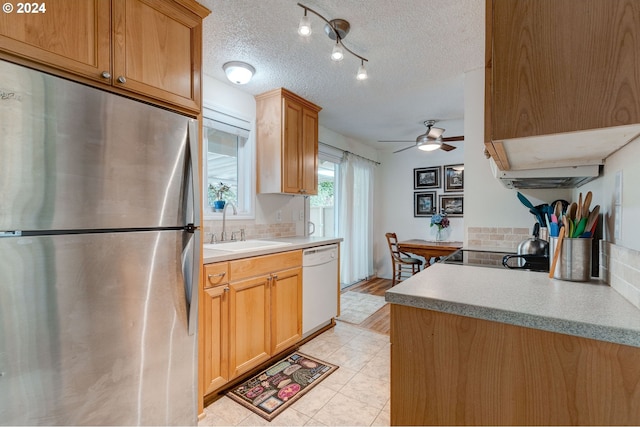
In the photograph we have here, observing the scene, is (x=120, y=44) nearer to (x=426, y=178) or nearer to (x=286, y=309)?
(x=286, y=309)

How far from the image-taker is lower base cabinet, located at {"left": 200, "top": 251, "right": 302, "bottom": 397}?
1.76m

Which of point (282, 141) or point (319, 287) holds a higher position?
point (282, 141)

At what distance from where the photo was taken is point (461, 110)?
3.15m

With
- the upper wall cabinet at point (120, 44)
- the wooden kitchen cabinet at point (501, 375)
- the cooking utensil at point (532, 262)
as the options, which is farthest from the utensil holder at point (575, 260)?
the upper wall cabinet at point (120, 44)

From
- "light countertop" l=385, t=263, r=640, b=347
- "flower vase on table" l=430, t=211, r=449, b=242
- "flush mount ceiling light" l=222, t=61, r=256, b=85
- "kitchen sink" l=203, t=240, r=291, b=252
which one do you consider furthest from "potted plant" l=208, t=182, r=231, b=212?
"flower vase on table" l=430, t=211, r=449, b=242

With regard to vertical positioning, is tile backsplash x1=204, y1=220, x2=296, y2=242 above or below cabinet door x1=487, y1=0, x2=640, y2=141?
below

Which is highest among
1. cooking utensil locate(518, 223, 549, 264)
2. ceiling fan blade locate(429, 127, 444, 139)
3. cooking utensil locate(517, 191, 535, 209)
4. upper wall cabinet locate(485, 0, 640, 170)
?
ceiling fan blade locate(429, 127, 444, 139)

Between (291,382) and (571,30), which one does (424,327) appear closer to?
(571,30)

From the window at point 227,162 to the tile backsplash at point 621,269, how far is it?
95.8 inches

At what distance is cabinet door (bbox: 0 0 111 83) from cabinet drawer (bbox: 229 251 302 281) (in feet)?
4.05

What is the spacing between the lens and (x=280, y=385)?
6.46 feet

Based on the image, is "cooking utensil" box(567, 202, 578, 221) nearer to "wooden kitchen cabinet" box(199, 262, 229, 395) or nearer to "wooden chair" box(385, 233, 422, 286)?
"wooden kitchen cabinet" box(199, 262, 229, 395)

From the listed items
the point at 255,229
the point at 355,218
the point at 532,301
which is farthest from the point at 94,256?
the point at 355,218

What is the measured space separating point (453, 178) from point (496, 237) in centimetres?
261
